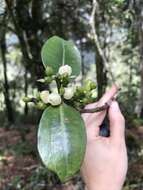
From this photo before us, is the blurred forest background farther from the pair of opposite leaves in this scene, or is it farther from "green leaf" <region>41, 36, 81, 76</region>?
the pair of opposite leaves

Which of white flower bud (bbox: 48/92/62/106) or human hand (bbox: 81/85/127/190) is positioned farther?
human hand (bbox: 81/85/127/190)

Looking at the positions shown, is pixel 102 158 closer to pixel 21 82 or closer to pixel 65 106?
pixel 65 106

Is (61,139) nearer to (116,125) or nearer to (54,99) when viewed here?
(54,99)

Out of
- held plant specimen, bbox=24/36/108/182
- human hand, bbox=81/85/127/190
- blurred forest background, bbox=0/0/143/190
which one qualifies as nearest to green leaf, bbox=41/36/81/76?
held plant specimen, bbox=24/36/108/182

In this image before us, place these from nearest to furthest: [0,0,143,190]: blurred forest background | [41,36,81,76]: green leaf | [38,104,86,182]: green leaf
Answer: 1. [38,104,86,182]: green leaf
2. [41,36,81,76]: green leaf
3. [0,0,143,190]: blurred forest background

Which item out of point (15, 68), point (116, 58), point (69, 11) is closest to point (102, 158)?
point (69, 11)

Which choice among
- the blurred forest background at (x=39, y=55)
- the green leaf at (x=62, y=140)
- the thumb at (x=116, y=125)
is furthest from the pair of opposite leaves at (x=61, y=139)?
the blurred forest background at (x=39, y=55)

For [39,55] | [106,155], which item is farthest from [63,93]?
[39,55]
